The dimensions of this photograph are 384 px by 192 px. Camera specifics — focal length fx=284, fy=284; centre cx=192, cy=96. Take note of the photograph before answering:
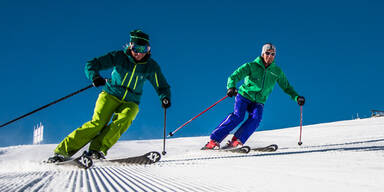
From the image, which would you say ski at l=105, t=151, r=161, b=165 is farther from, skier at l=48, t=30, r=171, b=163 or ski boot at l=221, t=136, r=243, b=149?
ski boot at l=221, t=136, r=243, b=149

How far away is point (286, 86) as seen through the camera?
5840 millimetres

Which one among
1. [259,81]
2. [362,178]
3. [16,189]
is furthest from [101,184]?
[259,81]

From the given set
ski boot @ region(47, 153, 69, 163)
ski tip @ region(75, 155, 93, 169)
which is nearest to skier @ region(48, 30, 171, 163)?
ski boot @ region(47, 153, 69, 163)

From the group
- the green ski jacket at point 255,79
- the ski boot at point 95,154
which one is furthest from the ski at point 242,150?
the ski boot at point 95,154

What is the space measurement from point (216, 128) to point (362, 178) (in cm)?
370

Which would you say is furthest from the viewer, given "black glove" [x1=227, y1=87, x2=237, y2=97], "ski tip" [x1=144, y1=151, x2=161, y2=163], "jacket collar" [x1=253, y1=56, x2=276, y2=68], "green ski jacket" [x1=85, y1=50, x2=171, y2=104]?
"jacket collar" [x1=253, y1=56, x2=276, y2=68]

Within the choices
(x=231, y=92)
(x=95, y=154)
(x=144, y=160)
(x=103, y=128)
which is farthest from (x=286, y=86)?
(x=95, y=154)

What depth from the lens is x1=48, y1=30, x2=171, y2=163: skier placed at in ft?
12.4

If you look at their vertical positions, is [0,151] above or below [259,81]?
below

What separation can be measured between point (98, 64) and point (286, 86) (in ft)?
12.3

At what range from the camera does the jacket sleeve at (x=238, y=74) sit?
5129 millimetres

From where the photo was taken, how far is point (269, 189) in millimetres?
1458

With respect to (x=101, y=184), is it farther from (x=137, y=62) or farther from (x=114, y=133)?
(x=137, y=62)

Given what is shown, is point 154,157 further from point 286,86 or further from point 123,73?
point 286,86
